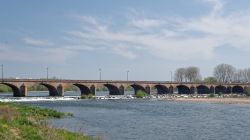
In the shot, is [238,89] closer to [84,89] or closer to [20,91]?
[84,89]

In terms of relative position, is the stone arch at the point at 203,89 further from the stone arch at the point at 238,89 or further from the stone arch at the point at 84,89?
the stone arch at the point at 84,89

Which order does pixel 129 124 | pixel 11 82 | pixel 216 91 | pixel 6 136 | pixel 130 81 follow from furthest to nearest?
pixel 216 91, pixel 130 81, pixel 11 82, pixel 129 124, pixel 6 136

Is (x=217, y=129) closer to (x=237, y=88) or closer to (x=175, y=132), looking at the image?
(x=175, y=132)

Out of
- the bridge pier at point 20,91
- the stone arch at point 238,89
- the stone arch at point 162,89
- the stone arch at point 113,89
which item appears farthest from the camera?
the stone arch at point 238,89

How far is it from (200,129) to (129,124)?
768 centimetres

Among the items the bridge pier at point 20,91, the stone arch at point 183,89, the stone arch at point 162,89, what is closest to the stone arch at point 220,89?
the stone arch at point 183,89

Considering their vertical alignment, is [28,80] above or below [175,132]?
above

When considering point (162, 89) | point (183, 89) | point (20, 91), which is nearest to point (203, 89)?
point (183, 89)

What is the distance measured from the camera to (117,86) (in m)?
132

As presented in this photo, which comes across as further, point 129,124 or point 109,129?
point 129,124

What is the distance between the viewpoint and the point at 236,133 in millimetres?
38375

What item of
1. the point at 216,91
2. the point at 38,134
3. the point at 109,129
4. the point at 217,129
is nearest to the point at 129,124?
the point at 109,129

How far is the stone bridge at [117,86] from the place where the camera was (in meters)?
110

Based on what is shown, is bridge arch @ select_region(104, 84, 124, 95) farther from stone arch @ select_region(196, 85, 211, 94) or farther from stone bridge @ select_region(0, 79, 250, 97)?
stone arch @ select_region(196, 85, 211, 94)
